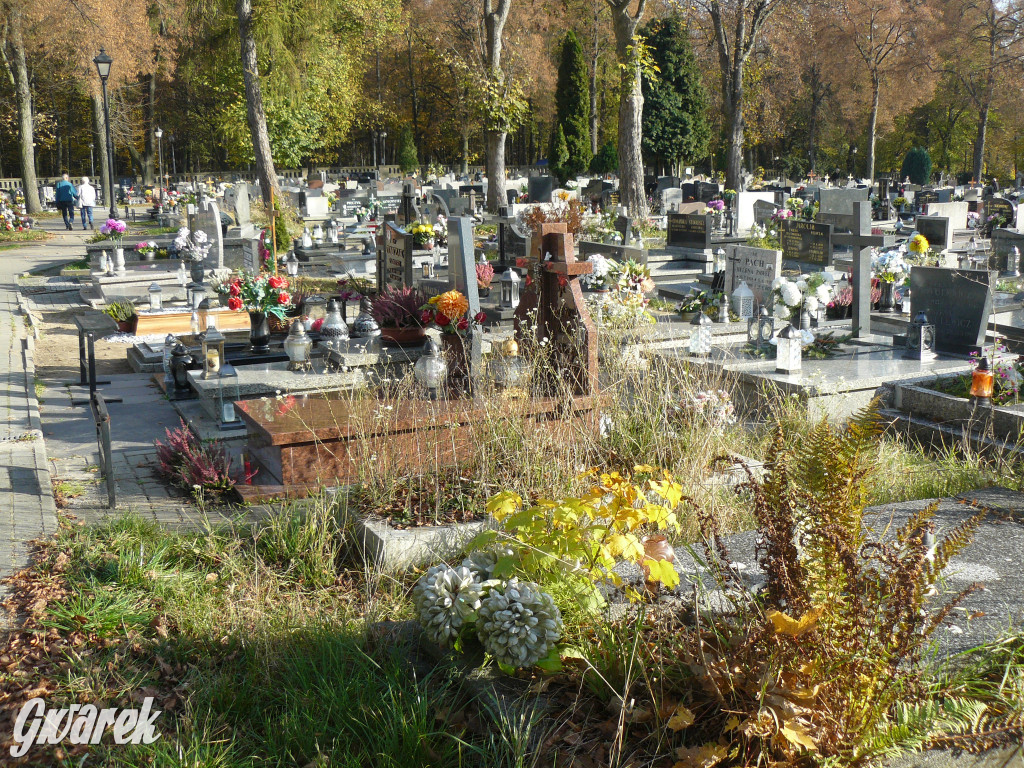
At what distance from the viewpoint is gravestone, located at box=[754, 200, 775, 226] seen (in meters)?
22.2

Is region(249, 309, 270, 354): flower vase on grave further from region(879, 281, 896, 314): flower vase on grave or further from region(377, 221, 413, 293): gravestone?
region(879, 281, 896, 314): flower vase on grave

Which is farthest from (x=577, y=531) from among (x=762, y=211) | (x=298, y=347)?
(x=762, y=211)

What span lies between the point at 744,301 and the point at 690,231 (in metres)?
7.12

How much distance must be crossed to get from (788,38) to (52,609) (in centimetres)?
4819

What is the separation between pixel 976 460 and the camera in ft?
21.7

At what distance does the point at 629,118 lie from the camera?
2267 centimetres

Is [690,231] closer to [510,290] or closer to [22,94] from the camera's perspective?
[510,290]

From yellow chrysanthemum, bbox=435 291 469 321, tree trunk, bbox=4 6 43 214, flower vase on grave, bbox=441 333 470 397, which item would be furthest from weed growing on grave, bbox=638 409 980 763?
tree trunk, bbox=4 6 43 214

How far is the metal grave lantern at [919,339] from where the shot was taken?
962 cm

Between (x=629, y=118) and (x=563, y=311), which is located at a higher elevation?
(x=629, y=118)

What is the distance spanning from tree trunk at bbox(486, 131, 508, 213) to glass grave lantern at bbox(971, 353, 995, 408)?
21.1 m

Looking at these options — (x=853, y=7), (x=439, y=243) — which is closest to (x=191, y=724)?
(x=439, y=243)

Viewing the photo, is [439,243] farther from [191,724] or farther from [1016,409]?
[191,724]

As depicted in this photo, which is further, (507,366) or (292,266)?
(292,266)
